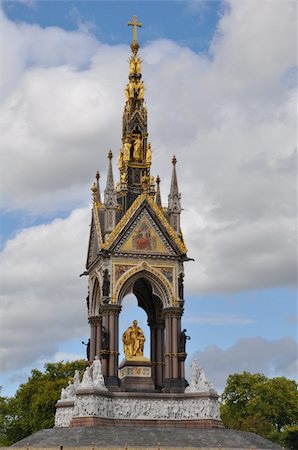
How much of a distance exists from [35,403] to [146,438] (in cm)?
2385

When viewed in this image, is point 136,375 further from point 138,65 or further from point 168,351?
point 138,65

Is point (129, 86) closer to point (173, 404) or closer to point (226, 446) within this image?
point (173, 404)

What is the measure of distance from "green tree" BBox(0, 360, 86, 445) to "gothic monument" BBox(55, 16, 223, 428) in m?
15.8

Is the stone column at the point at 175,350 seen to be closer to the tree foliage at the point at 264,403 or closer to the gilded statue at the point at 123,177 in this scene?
the gilded statue at the point at 123,177

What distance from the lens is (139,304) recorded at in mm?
47125

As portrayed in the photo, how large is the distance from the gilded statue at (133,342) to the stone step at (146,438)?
194 inches

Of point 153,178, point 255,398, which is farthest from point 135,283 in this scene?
point 255,398

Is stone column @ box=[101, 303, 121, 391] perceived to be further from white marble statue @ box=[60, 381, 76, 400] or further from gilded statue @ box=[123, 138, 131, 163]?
gilded statue @ box=[123, 138, 131, 163]

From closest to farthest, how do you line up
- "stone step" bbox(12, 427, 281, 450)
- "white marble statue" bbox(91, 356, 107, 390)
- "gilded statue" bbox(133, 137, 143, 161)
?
"stone step" bbox(12, 427, 281, 450) → "white marble statue" bbox(91, 356, 107, 390) → "gilded statue" bbox(133, 137, 143, 161)

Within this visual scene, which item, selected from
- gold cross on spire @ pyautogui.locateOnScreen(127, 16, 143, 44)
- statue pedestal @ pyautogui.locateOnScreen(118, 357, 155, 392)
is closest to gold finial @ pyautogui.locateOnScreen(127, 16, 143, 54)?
gold cross on spire @ pyautogui.locateOnScreen(127, 16, 143, 44)

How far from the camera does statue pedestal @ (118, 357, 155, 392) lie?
42.5 metres

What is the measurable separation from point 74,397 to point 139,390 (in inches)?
133

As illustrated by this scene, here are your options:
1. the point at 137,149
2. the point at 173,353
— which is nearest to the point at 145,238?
the point at 137,149

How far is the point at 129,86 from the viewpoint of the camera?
47969 mm
